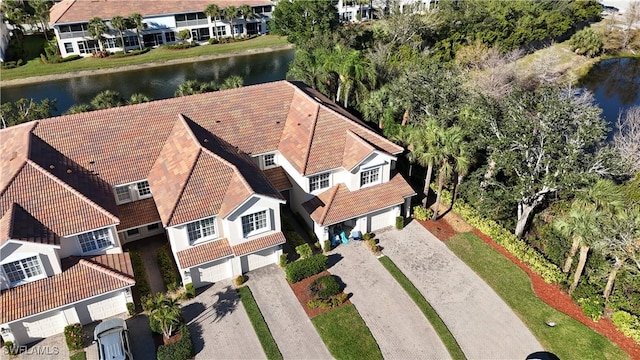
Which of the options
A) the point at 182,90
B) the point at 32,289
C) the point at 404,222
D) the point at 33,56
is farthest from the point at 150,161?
the point at 33,56

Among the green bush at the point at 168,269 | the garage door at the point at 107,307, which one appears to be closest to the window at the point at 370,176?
the green bush at the point at 168,269

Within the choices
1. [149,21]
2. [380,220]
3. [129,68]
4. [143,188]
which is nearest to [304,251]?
[380,220]

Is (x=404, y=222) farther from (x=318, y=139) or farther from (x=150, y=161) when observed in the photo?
(x=150, y=161)

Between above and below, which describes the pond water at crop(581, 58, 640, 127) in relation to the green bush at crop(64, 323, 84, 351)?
above

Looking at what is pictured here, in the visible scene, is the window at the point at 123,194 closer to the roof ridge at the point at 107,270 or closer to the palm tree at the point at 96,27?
the roof ridge at the point at 107,270

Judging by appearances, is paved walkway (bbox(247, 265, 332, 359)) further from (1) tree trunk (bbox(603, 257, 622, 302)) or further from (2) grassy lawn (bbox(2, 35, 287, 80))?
(2) grassy lawn (bbox(2, 35, 287, 80))

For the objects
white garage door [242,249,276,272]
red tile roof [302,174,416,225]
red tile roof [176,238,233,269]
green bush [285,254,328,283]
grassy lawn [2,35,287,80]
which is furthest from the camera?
grassy lawn [2,35,287,80]

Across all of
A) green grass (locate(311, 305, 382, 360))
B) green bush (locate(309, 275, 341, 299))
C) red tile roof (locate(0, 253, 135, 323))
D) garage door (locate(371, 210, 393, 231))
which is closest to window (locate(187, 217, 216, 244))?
red tile roof (locate(0, 253, 135, 323))
